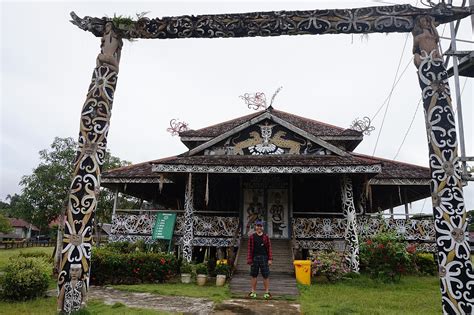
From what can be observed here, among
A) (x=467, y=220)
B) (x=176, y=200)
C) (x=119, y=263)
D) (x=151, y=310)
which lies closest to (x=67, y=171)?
(x=176, y=200)

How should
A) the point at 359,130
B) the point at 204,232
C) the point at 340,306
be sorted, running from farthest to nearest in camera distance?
the point at 359,130 → the point at 204,232 → the point at 340,306

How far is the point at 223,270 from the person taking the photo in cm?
1053

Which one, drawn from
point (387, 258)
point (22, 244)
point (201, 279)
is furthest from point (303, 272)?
point (22, 244)

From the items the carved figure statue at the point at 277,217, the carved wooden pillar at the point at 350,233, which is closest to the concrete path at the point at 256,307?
→ the carved wooden pillar at the point at 350,233

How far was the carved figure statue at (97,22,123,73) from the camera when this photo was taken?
16.7ft

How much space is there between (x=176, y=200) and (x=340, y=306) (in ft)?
41.9

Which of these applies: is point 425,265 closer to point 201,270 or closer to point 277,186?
point 277,186

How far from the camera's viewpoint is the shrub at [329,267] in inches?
429

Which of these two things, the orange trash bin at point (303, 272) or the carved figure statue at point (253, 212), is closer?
the orange trash bin at point (303, 272)

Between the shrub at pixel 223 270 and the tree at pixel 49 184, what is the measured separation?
11105mm

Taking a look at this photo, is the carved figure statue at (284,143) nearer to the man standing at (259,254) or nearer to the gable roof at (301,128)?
the gable roof at (301,128)

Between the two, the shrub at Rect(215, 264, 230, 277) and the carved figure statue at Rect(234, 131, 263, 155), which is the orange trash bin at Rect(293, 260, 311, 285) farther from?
the carved figure statue at Rect(234, 131, 263, 155)

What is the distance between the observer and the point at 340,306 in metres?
7.40

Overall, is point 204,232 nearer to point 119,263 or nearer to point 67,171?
point 119,263
